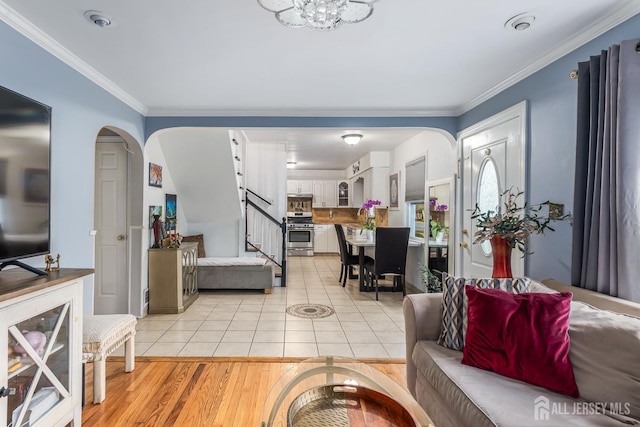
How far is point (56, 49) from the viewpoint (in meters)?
2.30

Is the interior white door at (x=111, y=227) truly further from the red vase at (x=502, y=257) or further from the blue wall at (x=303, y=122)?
the red vase at (x=502, y=257)

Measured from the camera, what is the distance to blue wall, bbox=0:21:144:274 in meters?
2.03

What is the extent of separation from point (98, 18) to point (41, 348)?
72.4 inches

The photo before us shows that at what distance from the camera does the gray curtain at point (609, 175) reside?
1.73 m

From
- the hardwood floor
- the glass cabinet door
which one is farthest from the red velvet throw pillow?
the glass cabinet door

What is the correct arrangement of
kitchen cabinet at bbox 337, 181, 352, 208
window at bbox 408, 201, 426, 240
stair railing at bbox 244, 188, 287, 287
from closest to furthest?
window at bbox 408, 201, 426, 240 → stair railing at bbox 244, 188, 287, 287 → kitchen cabinet at bbox 337, 181, 352, 208

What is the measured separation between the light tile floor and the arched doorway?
0.45 meters

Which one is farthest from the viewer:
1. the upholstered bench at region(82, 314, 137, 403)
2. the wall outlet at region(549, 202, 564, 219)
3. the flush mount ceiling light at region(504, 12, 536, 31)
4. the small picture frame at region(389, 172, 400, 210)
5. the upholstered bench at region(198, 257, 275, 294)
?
the small picture frame at region(389, 172, 400, 210)

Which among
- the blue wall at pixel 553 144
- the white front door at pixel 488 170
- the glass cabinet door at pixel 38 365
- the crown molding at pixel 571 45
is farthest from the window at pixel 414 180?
the glass cabinet door at pixel 38 365

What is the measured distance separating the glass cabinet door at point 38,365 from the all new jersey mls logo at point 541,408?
2144 mm

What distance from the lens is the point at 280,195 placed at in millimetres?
6309

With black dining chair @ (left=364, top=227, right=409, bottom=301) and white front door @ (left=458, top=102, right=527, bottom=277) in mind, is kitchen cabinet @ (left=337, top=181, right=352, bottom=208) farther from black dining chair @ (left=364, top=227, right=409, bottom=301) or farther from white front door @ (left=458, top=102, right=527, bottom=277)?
white front door @ (left=458, top=102, right=527, bottom=277)

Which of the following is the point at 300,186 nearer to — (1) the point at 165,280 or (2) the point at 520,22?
(1) the point at 165,280

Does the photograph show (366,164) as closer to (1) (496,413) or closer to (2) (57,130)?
(2) (57,130)
